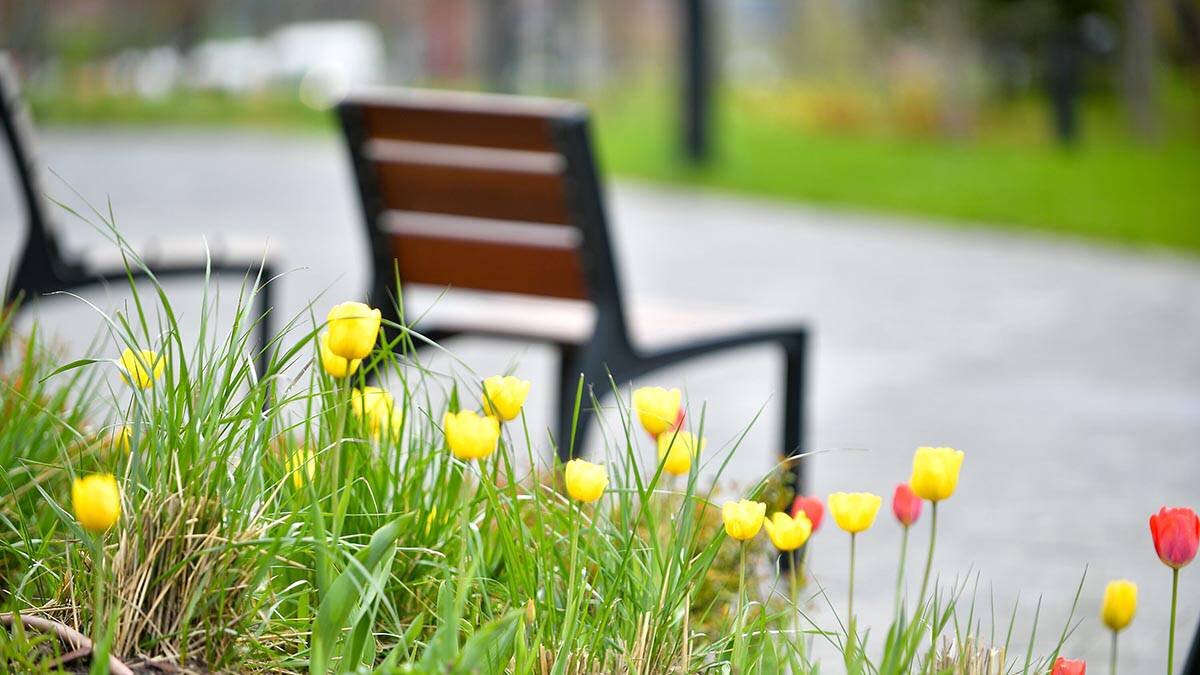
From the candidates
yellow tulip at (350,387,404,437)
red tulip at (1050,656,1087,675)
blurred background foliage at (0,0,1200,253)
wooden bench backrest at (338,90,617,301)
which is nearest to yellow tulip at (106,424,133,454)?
yellow tulip at (350,387,404,437)

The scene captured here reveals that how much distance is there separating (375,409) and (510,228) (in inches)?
60.4

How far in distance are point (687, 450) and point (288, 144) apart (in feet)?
48.0

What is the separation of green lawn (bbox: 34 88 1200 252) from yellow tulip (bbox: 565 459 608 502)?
7.45 m

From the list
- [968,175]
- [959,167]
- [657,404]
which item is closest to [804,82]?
[959,167]

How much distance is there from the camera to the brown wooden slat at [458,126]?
321cm

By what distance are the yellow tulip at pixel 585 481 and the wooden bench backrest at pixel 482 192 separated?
1.54 meters

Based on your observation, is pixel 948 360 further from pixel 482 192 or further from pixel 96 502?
pixel 96 502

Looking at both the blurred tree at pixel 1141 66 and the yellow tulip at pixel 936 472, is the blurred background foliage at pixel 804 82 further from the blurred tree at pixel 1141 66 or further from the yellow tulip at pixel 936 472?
the yellow tulip at pixel 936 472

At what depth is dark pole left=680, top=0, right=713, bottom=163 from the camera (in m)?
11.6

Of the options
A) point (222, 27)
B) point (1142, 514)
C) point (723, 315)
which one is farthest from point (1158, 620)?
point (222, 27)

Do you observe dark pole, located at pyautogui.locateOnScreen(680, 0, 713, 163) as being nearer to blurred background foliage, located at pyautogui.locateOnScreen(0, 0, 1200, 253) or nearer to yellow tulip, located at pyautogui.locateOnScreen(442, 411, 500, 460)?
blurred background foliage, located at pyautogui.locateOnScreen(0, 0, 1200, 253)

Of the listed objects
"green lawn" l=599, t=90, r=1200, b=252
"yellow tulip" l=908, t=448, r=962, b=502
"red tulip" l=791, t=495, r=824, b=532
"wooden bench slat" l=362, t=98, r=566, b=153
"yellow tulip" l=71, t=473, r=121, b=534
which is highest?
"green lawn" l=599, t=90, r=1200, b=252

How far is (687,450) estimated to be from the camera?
1849 millimetres

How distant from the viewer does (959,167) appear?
1227cm
